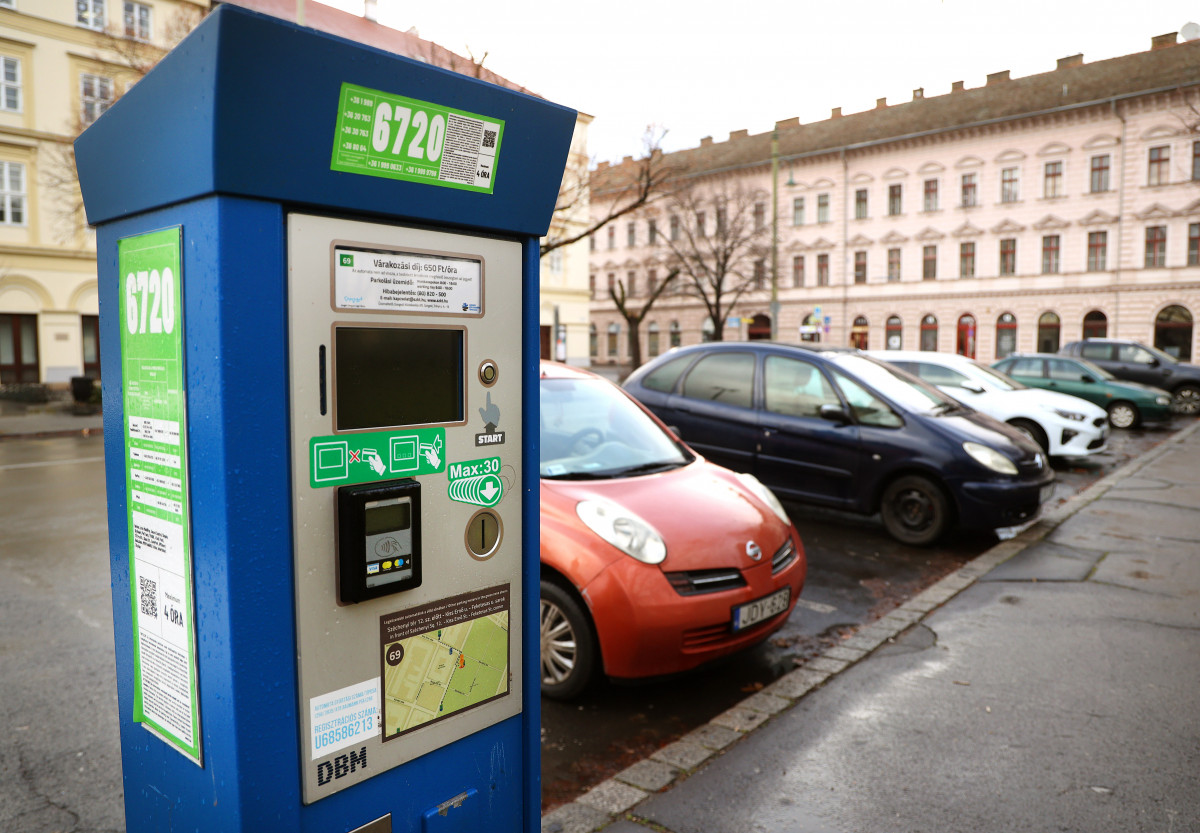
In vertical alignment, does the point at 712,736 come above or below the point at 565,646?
below

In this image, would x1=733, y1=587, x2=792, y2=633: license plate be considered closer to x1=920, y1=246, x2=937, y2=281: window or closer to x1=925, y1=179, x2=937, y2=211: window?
x1=920, y1=246, x2=937, y2=281: window

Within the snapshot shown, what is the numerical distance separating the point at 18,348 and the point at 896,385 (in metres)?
30.4

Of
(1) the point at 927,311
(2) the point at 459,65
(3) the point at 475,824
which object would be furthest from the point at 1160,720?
(1) the point at 927,311

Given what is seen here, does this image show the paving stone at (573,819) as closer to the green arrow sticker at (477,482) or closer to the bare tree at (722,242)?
the green arrow sticker at (477,482)

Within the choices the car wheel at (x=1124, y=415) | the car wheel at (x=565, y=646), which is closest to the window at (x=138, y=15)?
the car wheel at (x=1124, y=415)

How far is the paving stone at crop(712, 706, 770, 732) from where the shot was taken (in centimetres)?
358

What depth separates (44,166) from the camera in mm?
28266

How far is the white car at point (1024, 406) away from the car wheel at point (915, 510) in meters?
4.36

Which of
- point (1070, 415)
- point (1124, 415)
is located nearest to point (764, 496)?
point (1070, 415)

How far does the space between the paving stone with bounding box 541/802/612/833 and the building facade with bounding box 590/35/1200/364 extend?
33.9m

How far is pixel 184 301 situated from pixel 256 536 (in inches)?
18.3

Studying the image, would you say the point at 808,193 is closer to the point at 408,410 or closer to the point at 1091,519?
the point at 1091,519

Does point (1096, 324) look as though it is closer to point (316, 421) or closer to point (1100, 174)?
point (1100, 174)

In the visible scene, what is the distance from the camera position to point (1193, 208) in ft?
127
